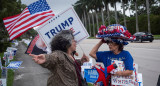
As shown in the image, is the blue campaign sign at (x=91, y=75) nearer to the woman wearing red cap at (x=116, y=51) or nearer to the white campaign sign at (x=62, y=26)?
the woman wearing red cap at (x=116, y=51)

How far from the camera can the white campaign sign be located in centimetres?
296

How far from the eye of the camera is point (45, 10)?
14.2 ft

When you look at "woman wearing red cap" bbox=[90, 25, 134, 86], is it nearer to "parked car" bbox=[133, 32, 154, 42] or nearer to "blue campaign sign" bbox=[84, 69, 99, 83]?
"blue campaign sign" bbox=[84, 69, 99, 83]

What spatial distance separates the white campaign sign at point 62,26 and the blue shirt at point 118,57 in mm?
440

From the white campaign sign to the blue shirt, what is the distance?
44cm

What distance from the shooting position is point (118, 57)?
2727mm

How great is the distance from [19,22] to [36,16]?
426mm

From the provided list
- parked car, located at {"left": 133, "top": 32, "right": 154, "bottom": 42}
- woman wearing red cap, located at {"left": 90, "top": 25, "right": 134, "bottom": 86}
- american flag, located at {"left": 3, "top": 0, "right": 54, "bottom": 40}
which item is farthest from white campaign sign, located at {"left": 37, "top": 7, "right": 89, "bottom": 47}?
parked car, located at {"left": 133, "top": 32, "right": 154, "bottom": 42}

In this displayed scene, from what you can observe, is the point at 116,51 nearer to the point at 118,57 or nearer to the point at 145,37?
the point at 118,57

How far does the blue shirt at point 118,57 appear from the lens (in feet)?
8.58

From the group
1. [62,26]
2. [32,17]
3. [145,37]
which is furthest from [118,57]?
[145,37]

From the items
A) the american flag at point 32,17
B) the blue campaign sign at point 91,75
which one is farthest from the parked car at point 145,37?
the blue campaign sign at point 91,75

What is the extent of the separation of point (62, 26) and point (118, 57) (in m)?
0.96

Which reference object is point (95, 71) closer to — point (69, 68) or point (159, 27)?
point (69, 68)
